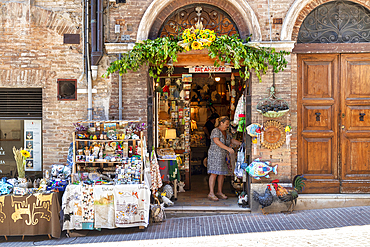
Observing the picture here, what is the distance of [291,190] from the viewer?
6.84m

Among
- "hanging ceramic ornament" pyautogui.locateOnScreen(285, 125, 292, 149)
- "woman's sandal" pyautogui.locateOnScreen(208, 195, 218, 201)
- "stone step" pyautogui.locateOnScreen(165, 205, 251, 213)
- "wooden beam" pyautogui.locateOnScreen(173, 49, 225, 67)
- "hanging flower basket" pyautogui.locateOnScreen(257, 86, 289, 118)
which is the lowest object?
"stone step" pyautogui.locateOnScreen(165, 205, 251, 213)

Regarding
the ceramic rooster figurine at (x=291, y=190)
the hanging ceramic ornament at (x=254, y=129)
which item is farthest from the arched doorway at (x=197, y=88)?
the ceramic rooster figurine at (x=291, y=190)

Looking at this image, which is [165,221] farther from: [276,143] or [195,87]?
[195,87]

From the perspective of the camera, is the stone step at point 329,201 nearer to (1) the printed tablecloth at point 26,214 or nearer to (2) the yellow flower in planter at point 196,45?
(2) the yellow flower in planter at point 196,45

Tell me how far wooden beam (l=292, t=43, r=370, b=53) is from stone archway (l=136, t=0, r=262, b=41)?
0.96m

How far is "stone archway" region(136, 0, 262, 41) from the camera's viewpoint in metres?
6.98

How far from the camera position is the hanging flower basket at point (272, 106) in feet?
22.1

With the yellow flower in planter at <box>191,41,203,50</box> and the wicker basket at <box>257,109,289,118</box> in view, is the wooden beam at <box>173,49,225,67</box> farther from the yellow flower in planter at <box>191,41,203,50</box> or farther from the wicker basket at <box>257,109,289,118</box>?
the wicker basket at <box>257,109,289,118</box>

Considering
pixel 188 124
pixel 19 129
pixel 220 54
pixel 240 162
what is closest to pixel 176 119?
pixel 188 124

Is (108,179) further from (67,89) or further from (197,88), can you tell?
(197,88)

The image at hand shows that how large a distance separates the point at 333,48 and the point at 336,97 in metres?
1.02

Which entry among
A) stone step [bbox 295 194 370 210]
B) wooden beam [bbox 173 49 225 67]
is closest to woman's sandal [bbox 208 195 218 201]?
stone step [bbox 295 194 370 210]

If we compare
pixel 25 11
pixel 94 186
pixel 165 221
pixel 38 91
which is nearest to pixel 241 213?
pixel 165 221

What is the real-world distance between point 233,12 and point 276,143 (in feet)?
9.41
